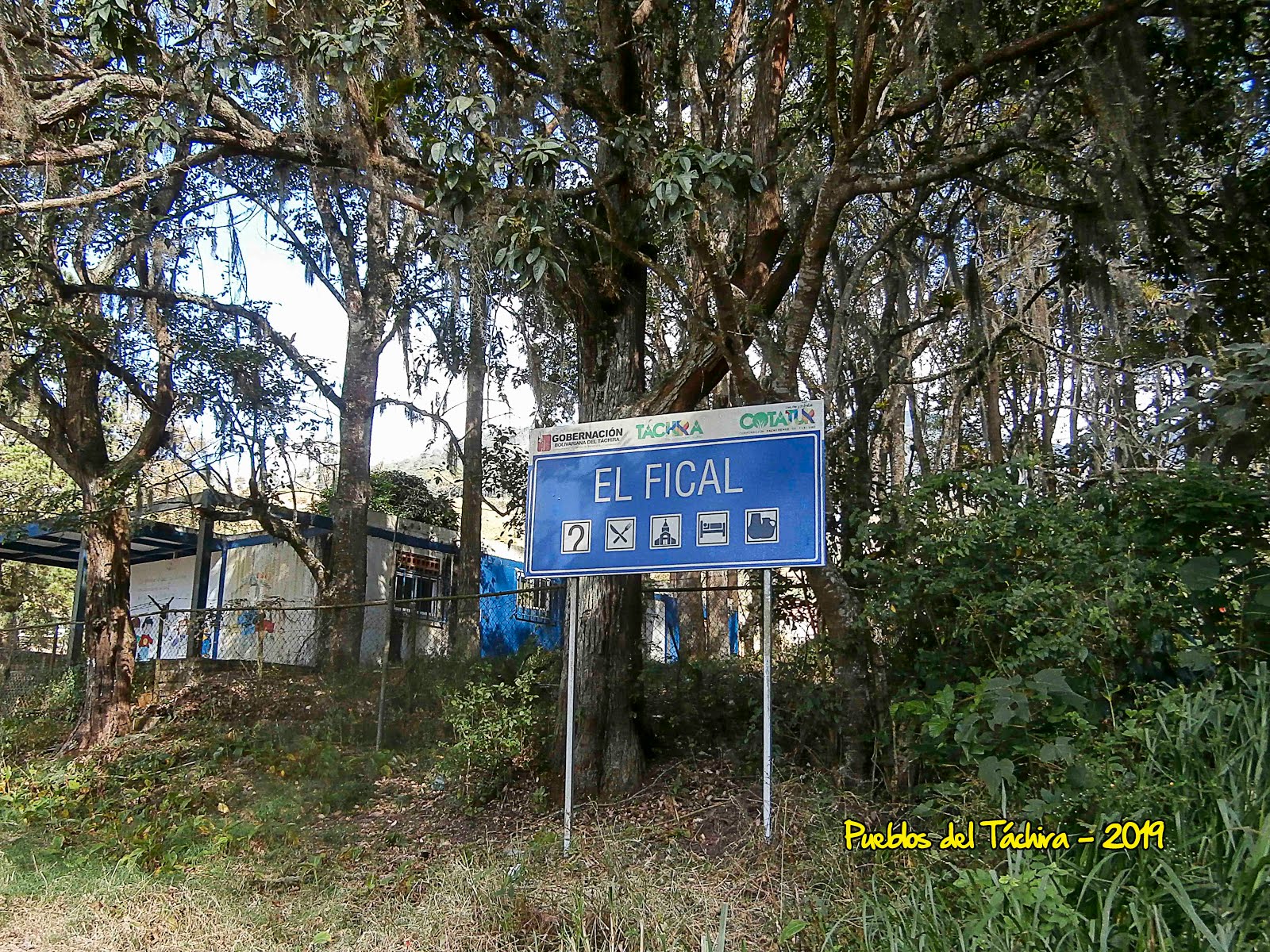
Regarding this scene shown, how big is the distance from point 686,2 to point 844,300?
3145 millimetres

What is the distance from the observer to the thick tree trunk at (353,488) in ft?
45.3

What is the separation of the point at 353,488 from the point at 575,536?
918cm

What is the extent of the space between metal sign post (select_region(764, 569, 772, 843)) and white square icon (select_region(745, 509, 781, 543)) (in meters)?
0.22

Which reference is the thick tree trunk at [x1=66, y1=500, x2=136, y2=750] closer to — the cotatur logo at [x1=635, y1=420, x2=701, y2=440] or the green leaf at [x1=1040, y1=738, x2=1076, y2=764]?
the cotatur logo at [x1=635, y1=420, x2=701, y2=440]

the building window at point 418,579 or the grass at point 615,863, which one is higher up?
the building window at point 418,579

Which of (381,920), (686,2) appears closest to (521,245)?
(686,2)

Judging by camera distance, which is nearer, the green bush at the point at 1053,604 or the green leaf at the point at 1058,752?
the green leaf at the point at 1058,752

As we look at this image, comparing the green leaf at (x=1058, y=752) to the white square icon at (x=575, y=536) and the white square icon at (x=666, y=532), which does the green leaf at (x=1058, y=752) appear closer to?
the white square icon at (x=666, y=532)

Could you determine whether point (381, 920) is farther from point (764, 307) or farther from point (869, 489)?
point (764, 307)

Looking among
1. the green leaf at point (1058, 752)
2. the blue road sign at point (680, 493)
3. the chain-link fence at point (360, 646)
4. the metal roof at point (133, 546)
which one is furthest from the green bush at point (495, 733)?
the metal roof at point (133, 546)

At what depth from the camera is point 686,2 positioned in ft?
29.0

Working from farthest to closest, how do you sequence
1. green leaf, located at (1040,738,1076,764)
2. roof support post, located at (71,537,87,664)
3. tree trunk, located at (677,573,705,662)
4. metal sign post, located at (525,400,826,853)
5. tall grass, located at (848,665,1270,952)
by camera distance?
roof support post, located at (71,537,87,664)
tree trunk, located at (677,573,705,662)
metal sign post, located at (525,400,826,853)
green leaf, located at (1040,738,1076,764)
tall grass, located at (848,665,1270,952)

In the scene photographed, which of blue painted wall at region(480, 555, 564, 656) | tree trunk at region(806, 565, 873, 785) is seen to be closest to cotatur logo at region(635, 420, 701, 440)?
tree trunk at region(806, 565, 873, 785)

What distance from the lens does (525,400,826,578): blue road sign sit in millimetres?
5863
